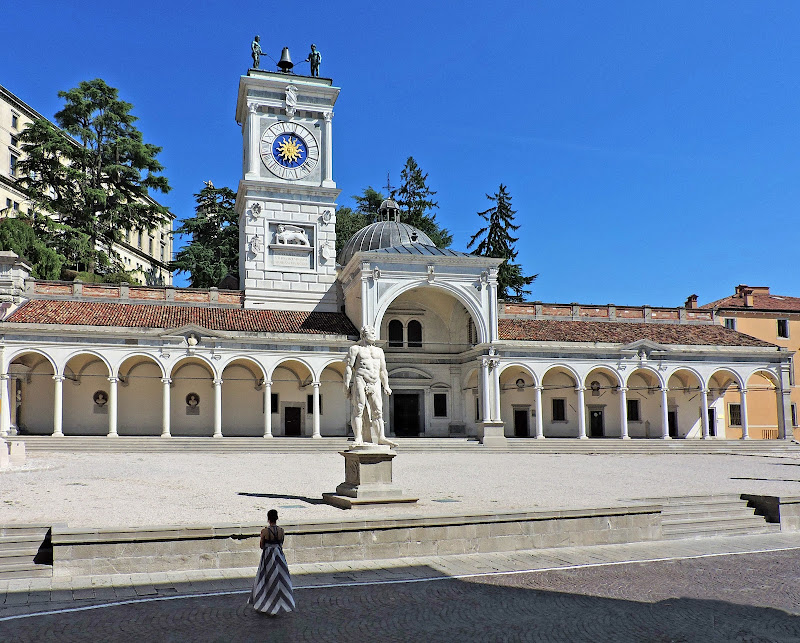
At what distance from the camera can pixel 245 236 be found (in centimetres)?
3950

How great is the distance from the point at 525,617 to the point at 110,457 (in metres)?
21.3

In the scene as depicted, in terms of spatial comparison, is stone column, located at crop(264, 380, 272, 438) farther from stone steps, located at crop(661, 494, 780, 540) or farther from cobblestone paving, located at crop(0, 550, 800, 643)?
cobblestone paving, located at crop(0, 550, 800, 643)

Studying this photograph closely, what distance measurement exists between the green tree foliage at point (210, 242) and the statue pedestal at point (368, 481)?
39.7 m

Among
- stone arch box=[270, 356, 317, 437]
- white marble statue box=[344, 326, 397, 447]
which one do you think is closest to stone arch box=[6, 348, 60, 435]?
stone arch box=[270, 356, 317, 437]

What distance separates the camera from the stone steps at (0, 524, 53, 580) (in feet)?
32.1

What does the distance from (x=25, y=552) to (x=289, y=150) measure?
32797mm

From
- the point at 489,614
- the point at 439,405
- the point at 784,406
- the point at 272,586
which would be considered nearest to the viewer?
the point at 272,586

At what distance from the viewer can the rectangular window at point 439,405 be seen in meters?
40.0

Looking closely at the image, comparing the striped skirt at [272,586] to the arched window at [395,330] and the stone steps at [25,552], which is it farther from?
the arched window at [395,330]

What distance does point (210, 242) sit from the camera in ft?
179

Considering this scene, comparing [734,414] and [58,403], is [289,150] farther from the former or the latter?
[734,414]

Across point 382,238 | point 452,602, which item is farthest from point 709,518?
point 382,238

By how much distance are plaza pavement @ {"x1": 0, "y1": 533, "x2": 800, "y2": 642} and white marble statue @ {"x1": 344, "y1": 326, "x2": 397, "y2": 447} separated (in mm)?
3751

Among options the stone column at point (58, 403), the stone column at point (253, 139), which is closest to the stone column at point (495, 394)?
the stone column at point (253, 139)
